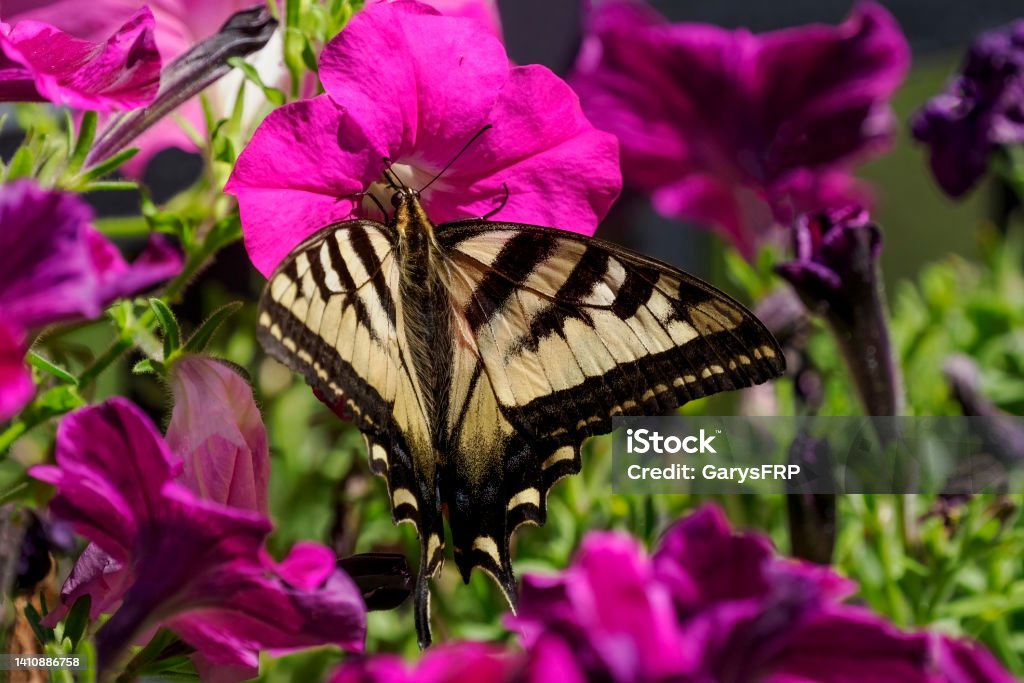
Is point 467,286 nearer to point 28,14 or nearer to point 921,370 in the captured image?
point 28,14

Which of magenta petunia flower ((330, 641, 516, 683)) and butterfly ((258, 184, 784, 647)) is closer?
magenta petunia flower ((330, 641, 516, 683))

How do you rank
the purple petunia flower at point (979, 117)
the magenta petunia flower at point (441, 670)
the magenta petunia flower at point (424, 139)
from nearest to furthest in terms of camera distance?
the magenta petunia flower at point (441, 670), the magenta petunia flower at point (424, 139), the purple petunia flower at point (979, 117)

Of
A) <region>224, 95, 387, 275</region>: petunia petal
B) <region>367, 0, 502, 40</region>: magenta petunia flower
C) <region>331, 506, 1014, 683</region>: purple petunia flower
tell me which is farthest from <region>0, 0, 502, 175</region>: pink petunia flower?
<region>331, 506, 1014, 683</region>: purple petunia flower

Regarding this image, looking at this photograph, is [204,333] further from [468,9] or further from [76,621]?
[468,9]

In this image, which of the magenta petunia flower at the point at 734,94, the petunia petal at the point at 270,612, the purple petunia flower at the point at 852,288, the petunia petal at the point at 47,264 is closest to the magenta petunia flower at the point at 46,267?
the petunia petal at the point at 47,264

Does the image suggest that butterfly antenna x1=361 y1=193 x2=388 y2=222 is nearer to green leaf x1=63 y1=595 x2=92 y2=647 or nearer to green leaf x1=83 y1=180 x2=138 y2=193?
green leaf x1=83 y1=180 x2=138 y2=193

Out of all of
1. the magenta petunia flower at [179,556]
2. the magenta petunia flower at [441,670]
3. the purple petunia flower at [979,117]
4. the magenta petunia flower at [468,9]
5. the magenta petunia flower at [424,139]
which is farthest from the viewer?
the purple petunia flower at [979,117]

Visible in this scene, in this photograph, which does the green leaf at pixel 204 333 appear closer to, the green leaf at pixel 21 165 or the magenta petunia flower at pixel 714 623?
the green leaf at pixel 21 165
